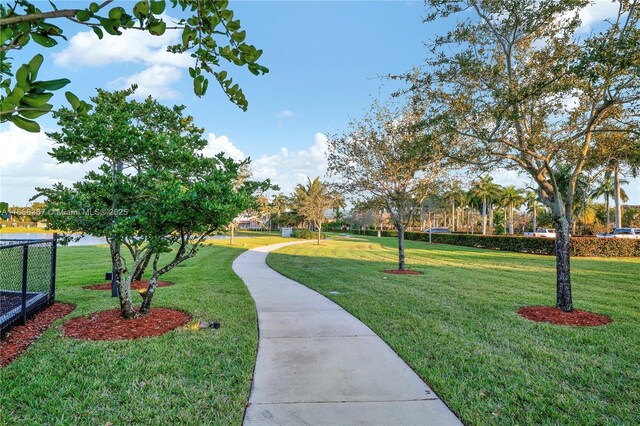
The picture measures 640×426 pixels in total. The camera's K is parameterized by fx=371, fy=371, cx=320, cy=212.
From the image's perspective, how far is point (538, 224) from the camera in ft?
214

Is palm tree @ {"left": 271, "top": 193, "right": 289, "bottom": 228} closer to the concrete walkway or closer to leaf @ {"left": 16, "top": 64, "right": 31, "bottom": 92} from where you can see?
the concrete walkway

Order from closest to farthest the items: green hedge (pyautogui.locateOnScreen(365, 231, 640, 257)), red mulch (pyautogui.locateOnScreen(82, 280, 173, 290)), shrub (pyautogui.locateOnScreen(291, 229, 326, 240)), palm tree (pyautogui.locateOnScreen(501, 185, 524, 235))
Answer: red mulch (pyautogui.locateOnScreen(82, 280, 173, 290)) → green hedge (pyautogui.locateOnScreen(365, 231, 640, 257)) → shrub (pyautogui.locateOnScreen(291, 229, 326, 240)) → palm tree (pyautogui.locateOnScreen(501, 185, 524, 235))

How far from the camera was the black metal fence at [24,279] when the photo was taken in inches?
204

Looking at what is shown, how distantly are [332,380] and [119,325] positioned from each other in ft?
11.3

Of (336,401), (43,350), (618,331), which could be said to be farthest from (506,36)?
(43,350)

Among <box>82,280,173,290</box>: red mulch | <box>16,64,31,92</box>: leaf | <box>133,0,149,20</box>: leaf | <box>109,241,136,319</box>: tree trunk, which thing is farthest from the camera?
<box>82,280,173,290</box>: red mulch

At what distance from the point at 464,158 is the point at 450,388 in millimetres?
5088

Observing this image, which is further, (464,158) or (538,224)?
(538,224)

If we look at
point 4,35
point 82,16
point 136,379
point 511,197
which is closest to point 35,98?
point 4,35


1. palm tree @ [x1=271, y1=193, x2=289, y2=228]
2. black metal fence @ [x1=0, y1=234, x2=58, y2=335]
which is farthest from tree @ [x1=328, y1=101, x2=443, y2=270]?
palm tree @ [x1=271, y1=193, x2=289, y2=228]

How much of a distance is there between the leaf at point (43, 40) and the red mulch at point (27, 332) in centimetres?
443

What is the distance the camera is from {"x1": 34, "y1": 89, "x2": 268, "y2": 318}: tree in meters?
4.77

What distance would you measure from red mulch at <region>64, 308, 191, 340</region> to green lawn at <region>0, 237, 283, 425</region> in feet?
0.81

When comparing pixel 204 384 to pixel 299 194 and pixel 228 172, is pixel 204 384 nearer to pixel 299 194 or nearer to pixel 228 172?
pixel 228 172
